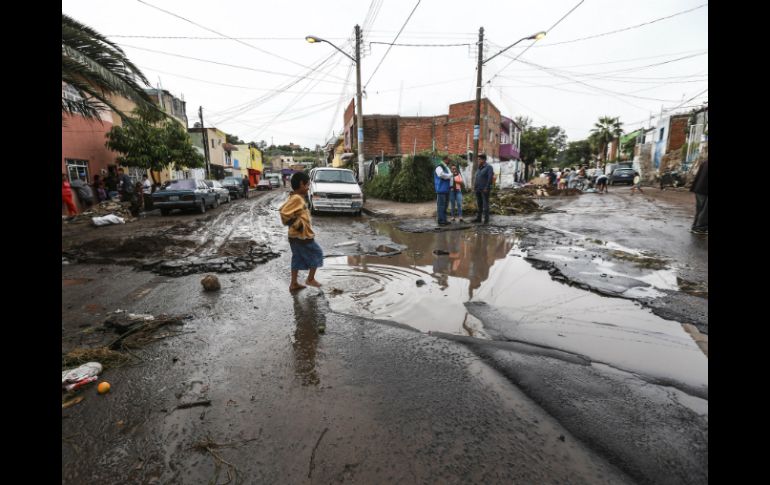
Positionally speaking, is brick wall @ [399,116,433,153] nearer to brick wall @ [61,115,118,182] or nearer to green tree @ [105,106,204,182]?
green tree @ [105,106,204,182]

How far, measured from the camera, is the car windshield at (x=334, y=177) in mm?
13562

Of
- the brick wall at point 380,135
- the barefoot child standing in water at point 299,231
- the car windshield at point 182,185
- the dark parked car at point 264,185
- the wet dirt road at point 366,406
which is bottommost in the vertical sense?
the wet dirt road at point 366,406

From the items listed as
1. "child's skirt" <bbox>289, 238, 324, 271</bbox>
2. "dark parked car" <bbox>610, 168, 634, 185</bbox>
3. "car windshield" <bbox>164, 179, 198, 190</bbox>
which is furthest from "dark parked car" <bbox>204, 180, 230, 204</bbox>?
"dark parked car" <bbox>610, 168, 634, 185</bbox>

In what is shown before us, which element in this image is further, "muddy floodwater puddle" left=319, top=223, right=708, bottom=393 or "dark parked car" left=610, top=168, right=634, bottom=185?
"dark parked car" left=610, top=168, right=634, bottom=185

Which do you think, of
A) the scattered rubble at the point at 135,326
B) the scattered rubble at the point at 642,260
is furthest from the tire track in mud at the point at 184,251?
the scattered rubble at the point at 642,260

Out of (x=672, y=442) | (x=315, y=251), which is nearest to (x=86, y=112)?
(x=315, y=251)

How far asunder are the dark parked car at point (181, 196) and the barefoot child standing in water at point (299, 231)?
11241 millimetres

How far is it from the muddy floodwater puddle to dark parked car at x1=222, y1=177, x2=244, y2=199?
19.5 m

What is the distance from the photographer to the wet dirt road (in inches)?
76.0

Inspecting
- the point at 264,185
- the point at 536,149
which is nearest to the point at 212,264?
the point at 264,185

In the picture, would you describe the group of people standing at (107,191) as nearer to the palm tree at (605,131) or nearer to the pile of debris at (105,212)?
the pile of debris at (105,212)

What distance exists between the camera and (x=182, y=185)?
14734 mm

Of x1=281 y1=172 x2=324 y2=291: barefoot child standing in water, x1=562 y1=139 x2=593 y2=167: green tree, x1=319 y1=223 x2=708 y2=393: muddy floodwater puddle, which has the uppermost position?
x1=562 y1=139 x2=593 y2=167: green tree
